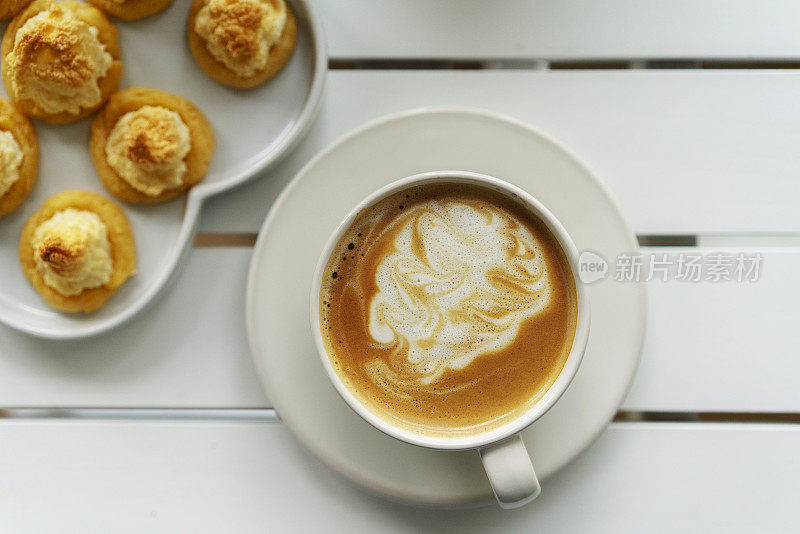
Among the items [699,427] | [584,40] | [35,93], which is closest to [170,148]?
[35,93]

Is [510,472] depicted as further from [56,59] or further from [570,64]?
[56,59]

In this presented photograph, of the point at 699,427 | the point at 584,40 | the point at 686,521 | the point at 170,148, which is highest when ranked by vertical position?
the point at 584,40

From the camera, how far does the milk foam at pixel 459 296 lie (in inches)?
33.1

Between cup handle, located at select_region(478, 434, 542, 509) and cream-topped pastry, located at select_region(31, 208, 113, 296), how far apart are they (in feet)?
1.84

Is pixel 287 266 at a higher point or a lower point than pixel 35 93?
lower

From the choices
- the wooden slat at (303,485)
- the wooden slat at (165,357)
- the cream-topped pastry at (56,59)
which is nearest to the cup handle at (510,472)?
the wooden slat at (303,485)

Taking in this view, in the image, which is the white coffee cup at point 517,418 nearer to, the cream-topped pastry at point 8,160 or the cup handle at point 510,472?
the cup handle at point 510,472

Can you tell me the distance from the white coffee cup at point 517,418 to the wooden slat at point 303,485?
21 cm

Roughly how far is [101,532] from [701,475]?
0.87m

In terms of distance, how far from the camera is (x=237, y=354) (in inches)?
38.7

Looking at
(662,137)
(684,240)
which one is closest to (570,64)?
(662,137)

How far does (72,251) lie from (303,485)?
→ 45cm

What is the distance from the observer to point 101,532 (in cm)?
99

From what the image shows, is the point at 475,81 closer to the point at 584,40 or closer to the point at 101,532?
the point at 584,40
